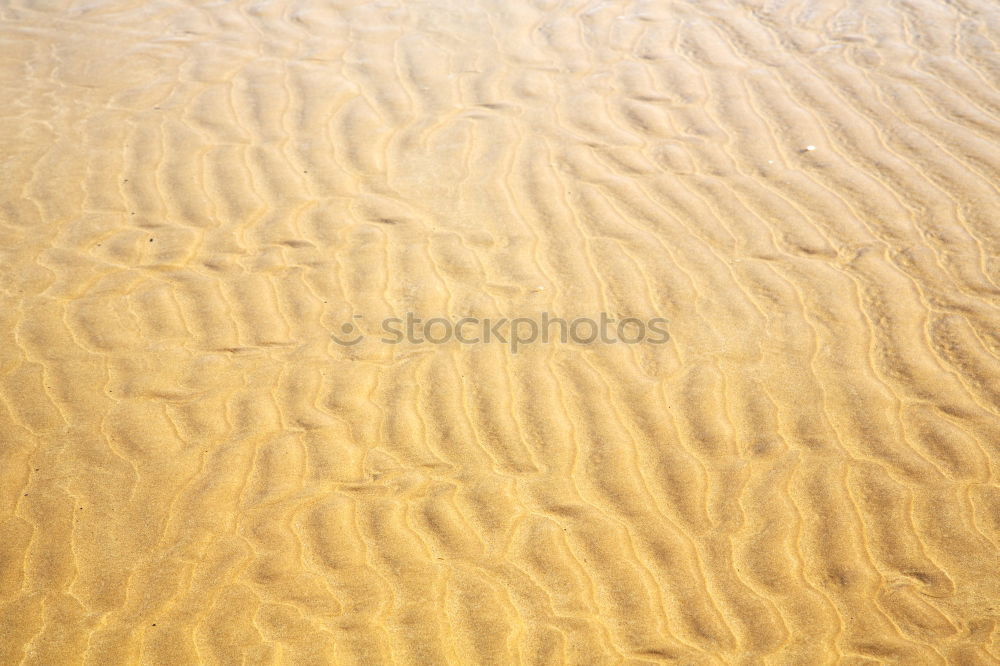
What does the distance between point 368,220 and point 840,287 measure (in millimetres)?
2231

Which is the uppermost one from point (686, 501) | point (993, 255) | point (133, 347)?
point (993, 255)

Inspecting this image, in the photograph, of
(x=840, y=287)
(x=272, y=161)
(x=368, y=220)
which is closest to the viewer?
(x=840, y=287)

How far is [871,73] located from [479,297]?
3.27 m

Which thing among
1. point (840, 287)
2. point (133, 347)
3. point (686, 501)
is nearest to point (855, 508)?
point (686, 501)

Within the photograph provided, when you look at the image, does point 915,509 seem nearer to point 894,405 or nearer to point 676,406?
point 894,405

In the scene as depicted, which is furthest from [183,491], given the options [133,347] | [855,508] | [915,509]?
[915,509]

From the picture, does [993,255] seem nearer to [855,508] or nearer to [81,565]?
[855,508]

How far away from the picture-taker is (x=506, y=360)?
3.44 metres

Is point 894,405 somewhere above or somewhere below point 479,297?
above

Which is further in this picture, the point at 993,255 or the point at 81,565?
the point at 993,255

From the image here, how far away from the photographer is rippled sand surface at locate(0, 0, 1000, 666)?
2533 mm

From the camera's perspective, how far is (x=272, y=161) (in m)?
4.72

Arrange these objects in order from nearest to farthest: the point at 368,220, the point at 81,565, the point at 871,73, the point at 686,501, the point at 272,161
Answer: the point at 81,565, the point at 686,501, the point at 368,220, the point at 272,161, the point at 871,73

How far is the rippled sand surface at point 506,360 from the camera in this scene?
8.31ft
